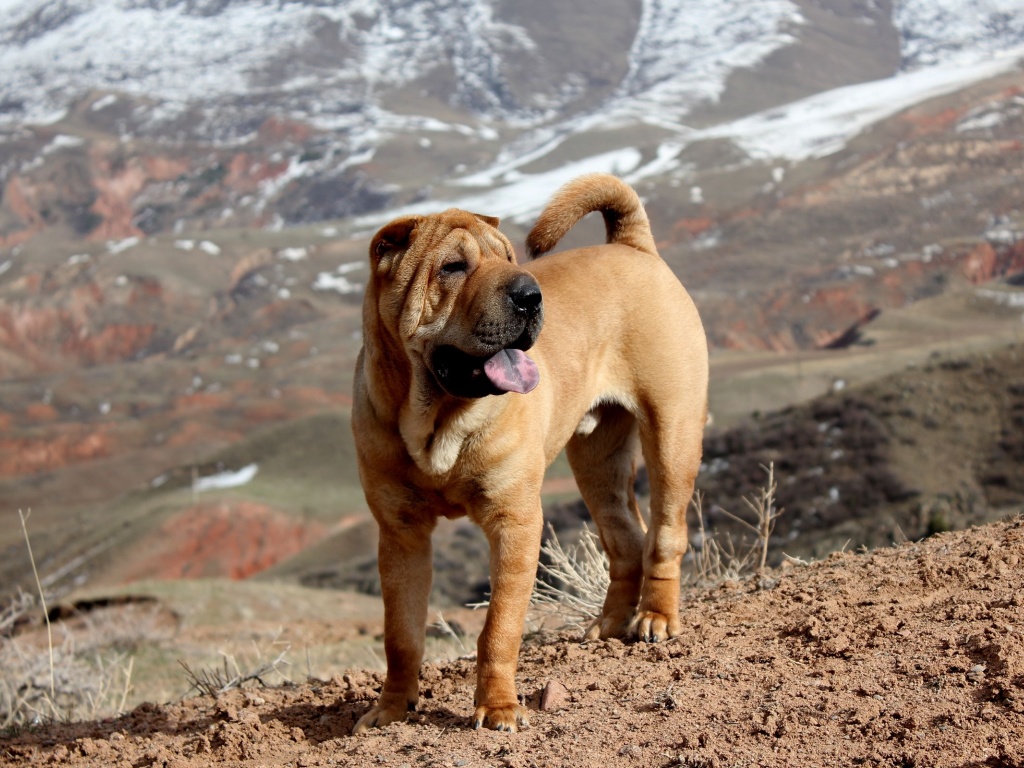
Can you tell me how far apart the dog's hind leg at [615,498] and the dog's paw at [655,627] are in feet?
1.30

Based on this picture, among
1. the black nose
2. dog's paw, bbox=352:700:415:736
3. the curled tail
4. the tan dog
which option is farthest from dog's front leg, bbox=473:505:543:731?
the curled tail

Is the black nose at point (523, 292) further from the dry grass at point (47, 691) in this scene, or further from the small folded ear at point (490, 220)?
the dry grass at point (47, 691)

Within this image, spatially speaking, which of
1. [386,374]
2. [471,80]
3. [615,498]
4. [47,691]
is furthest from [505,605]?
[471,80]

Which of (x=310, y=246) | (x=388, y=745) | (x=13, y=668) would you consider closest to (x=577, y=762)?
(x=388, y=745)

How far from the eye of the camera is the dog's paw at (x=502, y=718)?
4914 millimetres

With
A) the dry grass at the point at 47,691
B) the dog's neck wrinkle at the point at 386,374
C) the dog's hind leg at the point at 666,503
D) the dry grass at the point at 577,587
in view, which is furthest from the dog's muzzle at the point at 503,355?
the dry grass at the point at 47,691

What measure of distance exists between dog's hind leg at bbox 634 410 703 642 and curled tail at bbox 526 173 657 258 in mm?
1054

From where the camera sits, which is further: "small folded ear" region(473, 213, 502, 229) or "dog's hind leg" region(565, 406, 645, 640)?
"dog's hind leg" region(565, 406, 645, 640)

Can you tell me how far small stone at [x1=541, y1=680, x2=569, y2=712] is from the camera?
5.17m

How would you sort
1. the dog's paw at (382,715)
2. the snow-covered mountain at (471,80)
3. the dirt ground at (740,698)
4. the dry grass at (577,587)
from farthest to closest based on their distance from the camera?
the snow-covered mountain at (471,80) → the dry grass at (577,587) → the dog's paw at (382,715) → the dirt ground at (740,698)

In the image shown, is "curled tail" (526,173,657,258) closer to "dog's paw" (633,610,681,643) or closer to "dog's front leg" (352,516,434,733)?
"dog's front leg" (352,516,434,733)

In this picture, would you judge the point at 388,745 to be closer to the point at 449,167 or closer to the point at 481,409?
the point at 481,409

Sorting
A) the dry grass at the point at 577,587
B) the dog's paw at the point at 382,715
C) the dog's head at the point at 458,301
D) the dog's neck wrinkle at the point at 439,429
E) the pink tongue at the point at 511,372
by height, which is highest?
the dog's head at the point at 458,301

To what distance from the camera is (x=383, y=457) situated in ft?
17.2
